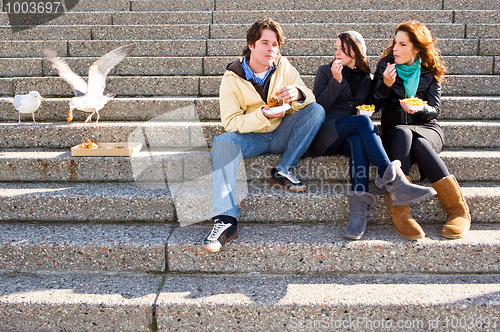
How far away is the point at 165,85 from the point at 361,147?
2051mm

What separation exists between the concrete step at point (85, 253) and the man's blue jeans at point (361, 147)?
1.31 meters

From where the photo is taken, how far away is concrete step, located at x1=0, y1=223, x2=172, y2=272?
201 centimetres

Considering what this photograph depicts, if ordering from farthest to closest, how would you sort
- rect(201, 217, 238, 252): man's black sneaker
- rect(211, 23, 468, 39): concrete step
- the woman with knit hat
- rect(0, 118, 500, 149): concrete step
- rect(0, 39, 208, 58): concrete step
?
rect(211, 23, 468, 39): concrete step, rect(0, 39, 208, 58): concrete step, rect(0, 118, 500, 149): concrete step, the woman with knit hat, rect(201, 217, 238, 252): man's black sneaker

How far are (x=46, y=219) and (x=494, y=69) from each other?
4.30m

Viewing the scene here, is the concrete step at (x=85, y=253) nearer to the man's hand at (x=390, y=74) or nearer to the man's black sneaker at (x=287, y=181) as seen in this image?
the man's black sneaker at (x=287, y=181)

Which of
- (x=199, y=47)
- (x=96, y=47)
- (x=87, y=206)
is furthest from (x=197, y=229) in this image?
(x=96, y=47)

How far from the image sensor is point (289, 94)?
220 cm

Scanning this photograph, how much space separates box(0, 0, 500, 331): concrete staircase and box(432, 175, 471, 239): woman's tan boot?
0.08 metres

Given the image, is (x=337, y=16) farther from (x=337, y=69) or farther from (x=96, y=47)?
(x=96, y=47)

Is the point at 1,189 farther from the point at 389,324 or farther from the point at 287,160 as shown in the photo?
the point at 389,324

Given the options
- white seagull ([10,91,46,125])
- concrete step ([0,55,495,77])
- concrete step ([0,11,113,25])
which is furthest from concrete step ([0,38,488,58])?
white seagull ([10,91,46,125])

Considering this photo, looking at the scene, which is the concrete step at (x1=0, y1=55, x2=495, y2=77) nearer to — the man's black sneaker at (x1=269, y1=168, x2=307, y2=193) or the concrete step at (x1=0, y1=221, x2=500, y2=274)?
the man's black sneaker at (x1=269, y1=168, x2=307, y2=193)

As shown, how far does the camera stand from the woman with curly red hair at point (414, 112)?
2104 mm

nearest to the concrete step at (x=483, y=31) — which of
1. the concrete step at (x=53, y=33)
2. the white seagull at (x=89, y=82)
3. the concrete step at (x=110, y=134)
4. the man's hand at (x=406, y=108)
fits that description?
the concrete step at (x=110, y=134)
